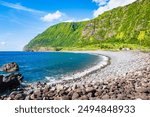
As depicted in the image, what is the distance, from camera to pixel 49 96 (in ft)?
76.9

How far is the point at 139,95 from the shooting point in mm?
21547

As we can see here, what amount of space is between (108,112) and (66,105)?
2577mm

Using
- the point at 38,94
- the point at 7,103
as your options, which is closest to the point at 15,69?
the point at 38,94

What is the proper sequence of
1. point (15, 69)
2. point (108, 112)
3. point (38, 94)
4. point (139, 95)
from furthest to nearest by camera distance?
point (15, 69) < point (38, 94) < point (139, 95) < point (108, 112)

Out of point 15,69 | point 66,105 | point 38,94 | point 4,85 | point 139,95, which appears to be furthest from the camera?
point 15,69

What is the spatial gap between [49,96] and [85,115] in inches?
329

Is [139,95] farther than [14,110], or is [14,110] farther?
[139,95]

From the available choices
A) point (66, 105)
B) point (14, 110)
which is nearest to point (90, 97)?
point (66, 105)

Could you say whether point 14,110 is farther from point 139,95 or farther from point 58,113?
point 139,95

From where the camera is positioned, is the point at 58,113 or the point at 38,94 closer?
the point at 58,113

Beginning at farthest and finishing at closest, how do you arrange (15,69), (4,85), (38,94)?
1. (15,69)
2. (4,85)
3. (38,94)

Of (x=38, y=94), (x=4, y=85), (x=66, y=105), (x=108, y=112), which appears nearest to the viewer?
(x=108, y=112)

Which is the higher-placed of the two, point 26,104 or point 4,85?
point 26,104

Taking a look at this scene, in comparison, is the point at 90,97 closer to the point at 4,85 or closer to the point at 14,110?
the point at 14,110
